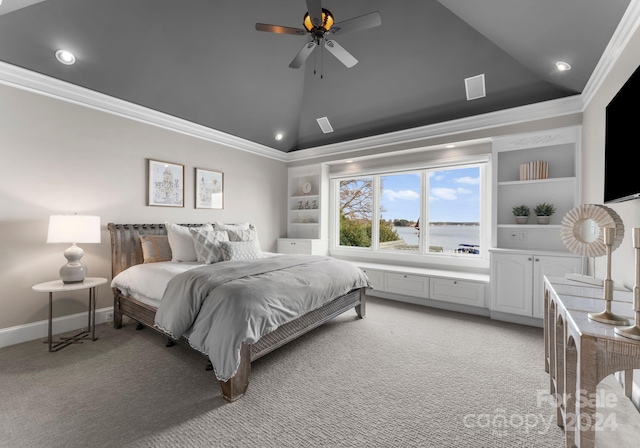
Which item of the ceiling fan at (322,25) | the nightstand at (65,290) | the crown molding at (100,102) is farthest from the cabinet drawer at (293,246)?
the ceiling fan at (322,25)

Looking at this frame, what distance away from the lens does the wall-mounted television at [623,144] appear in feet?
5.69

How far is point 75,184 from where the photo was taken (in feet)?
10.8

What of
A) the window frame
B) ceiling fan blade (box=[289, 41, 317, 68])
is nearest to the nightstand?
ceiling fan blade (box=[289, 41, 317, 68])

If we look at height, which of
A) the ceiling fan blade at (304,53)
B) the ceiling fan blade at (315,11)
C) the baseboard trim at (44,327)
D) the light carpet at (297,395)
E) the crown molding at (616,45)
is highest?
the ceiling fan blade at (315,11)

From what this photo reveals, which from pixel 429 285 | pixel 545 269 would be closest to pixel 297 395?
pixel 429 285

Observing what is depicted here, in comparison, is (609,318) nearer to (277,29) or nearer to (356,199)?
(277,29)

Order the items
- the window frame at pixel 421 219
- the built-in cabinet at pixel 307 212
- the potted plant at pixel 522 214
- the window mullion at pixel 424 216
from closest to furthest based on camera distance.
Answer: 1. the potted plant at pixel 522 214
2. the window frame at pixel 421 219
3. the window mullion at pixel 424 216
4. the built-in cabinet at pixel 307 212

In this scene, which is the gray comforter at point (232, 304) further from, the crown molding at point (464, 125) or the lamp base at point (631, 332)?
the crown molding at point (464, 125)

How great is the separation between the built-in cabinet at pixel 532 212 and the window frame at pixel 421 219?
0.88 feet

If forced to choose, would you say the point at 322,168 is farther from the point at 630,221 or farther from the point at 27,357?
the point at 27,357

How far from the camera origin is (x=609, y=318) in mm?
1285

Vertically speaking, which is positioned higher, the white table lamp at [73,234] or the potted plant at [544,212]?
the potted plant at [544,212]

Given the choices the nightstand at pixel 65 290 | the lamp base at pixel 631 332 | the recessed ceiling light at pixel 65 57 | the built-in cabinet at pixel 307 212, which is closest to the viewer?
the lamp base at pixel 631 332

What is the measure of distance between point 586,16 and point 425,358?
3.11 metres
